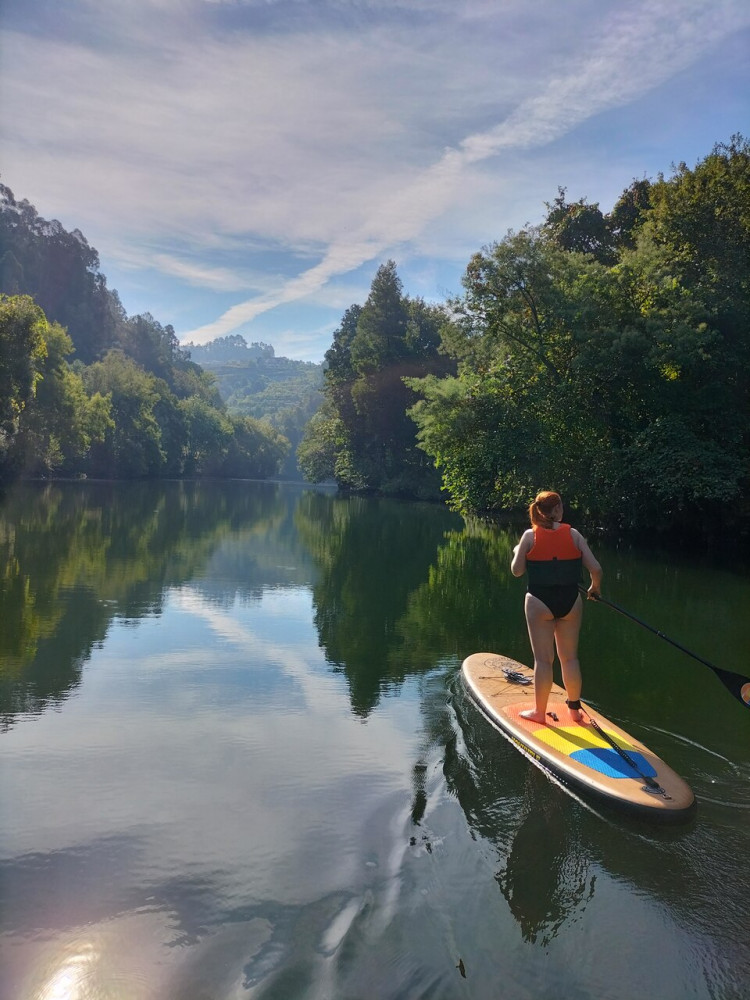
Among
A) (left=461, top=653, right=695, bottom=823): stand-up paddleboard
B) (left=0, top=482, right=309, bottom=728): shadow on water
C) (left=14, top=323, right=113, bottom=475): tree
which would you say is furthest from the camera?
(left=14, top=323, right=113, bottom=475): tree

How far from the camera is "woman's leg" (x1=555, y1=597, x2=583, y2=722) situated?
546cm

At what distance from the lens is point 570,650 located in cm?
554

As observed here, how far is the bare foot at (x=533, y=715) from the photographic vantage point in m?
5.45

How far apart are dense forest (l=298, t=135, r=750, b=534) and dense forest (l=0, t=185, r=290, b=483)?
72.0 feet

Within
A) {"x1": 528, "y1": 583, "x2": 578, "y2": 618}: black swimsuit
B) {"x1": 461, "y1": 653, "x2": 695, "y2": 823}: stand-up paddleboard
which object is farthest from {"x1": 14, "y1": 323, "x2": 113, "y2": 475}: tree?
{"x1": 528, "y1": 583, "x2": 578, "y2": 618}: black swimsuit

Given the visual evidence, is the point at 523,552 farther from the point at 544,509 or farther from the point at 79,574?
the point at 79,574

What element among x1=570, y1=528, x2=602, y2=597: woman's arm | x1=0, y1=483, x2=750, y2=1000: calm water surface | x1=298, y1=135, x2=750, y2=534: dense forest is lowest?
x1=0, y1=483, x2=750, y2=1000: calm water surface

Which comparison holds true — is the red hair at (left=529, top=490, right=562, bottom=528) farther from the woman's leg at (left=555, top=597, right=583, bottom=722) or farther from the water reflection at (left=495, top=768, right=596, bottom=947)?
the water reflection at (left=495, top=768, right=596, bottom=947)

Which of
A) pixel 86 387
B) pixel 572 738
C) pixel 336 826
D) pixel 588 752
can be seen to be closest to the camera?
pixel 336 826

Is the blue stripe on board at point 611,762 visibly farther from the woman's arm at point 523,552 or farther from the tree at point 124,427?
the tree at point 124,427

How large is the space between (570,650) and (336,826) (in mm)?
2379

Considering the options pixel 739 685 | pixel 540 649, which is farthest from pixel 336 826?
pixel 739 685

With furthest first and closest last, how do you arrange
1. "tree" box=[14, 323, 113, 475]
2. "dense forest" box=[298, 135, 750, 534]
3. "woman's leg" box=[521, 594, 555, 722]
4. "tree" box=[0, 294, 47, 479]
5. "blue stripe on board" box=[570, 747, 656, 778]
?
"tree" box=[14, 323, 113, 475], "tree" box=[0, 294, 47, 479], "dense forest" box=[298, 135, 750, 534], "woman's leg" box=[521, 594, 555, 722], "blue stripe on board" box=[570, 747, 656, 778]

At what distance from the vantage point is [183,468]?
278 feet
